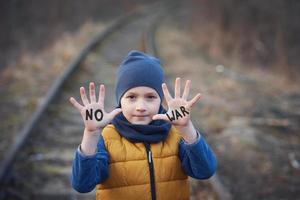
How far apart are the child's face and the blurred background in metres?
2.37

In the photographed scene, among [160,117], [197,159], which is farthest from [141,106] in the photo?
[197,159]

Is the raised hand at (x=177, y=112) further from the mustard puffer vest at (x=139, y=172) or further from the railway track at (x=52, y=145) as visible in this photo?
the railway track at (x=52, y=145)

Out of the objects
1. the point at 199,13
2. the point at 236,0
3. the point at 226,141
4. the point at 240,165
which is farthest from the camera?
the point at 199,13

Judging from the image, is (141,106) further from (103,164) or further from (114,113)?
(103,164)

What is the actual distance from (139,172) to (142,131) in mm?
205

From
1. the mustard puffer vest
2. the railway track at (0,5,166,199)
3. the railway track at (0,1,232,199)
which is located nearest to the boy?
the mustard puffer vest

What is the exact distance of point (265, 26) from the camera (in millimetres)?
12273

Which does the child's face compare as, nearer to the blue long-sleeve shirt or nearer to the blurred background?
the blue long-sleeve shirt

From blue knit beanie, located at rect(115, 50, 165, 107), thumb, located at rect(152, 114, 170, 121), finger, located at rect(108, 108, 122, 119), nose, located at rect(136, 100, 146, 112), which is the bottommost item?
thumb, located at rect(152, 114, 170, 121)

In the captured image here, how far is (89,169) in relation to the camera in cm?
204

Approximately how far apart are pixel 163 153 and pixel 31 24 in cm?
1798

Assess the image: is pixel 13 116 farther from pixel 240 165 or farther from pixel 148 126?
pixel 148 126

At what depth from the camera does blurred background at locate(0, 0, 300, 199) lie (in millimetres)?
5258

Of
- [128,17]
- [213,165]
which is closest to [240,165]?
[213,165]
